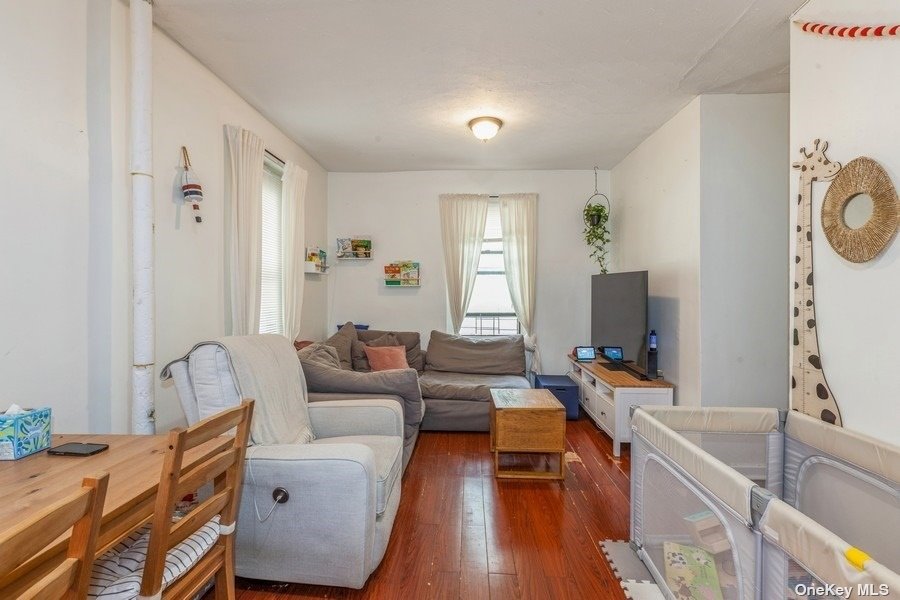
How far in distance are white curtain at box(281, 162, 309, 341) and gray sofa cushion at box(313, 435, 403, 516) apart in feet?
4.86

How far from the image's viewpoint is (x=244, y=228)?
8.91ft

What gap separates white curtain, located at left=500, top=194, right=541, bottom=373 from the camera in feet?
15.1

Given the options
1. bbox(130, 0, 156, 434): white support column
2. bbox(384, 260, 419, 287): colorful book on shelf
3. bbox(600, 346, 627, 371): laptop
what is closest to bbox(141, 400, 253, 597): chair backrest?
bbox(130, 0, 156, 434): white support column

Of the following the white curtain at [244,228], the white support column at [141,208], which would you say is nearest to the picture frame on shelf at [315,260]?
the white curtain at [244,228]

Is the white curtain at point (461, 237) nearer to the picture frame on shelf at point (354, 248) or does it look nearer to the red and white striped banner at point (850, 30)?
the picture frame on shelf at point (354, 248)

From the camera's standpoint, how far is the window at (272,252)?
3314mm

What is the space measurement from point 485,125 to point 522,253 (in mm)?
1816

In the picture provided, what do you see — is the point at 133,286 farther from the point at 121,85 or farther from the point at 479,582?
the point at 479,582

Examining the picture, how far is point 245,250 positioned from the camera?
2727 millimetres

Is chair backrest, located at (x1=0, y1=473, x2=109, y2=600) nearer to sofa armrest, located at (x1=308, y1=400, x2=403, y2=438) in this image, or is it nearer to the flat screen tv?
sofa armrest, located at (x1=308, y1=400, x2=403, y2=438)

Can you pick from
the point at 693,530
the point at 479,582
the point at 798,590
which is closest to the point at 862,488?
the point at 693,530

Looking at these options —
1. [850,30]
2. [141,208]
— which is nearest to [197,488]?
[141,208]

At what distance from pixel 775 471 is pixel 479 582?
4.86 ft

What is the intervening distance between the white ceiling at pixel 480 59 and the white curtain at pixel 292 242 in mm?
444
